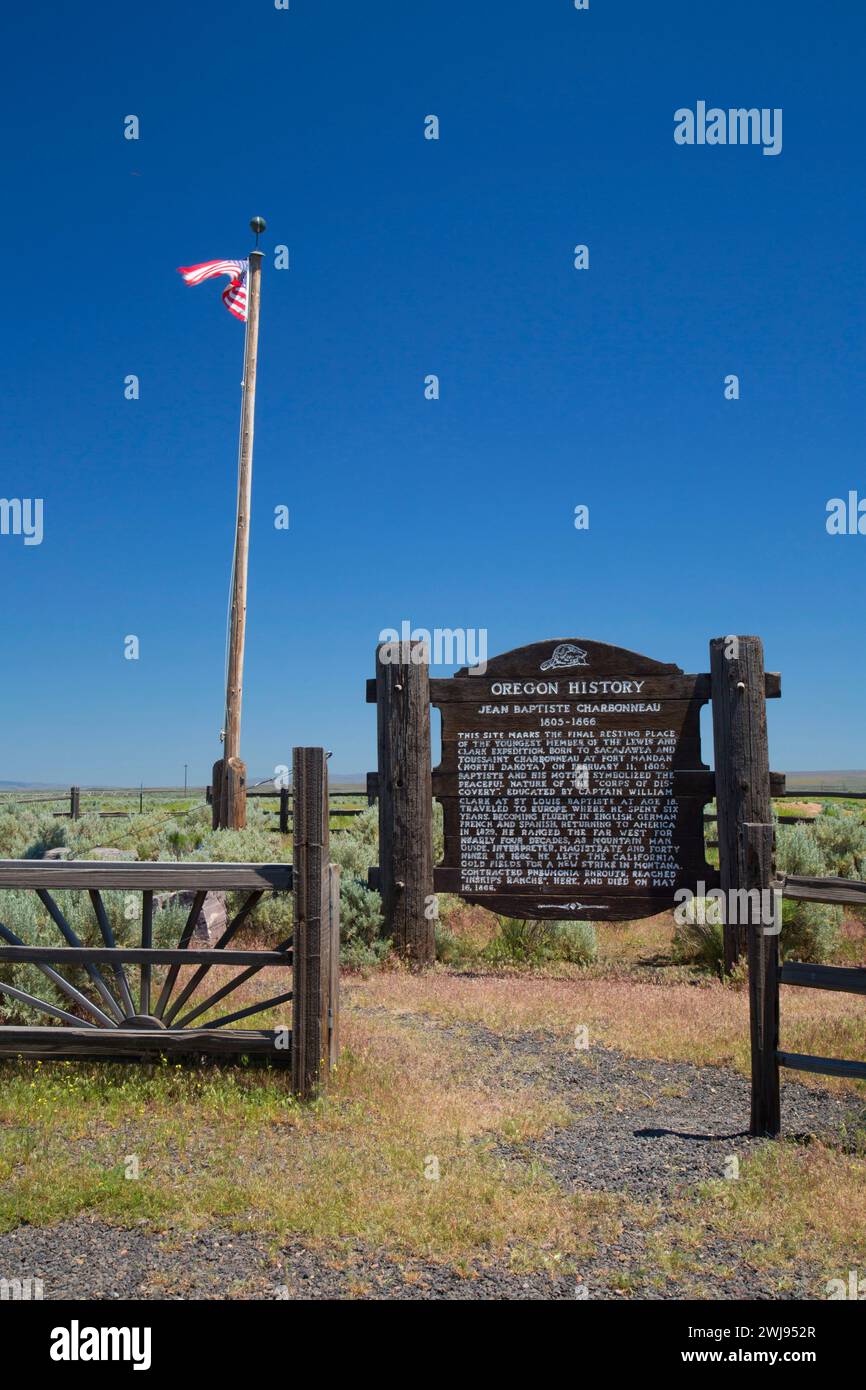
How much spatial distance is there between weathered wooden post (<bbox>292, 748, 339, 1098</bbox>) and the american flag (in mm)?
12925

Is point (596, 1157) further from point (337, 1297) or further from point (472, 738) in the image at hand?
point (472, 738)

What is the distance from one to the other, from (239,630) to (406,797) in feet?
20.0

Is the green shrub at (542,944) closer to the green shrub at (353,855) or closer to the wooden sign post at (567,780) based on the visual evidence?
the wooden sign post at (567,780)

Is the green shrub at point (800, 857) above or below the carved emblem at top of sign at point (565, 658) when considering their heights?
below

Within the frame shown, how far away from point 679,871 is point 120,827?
15420 mm

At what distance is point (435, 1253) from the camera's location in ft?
13.4

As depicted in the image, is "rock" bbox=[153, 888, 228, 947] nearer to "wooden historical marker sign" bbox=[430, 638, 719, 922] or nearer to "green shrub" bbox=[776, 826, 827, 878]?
"wooden historical marker sign" bbox=[430, 638, 719, 922]

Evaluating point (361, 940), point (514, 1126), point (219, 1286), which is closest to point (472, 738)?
point (361, 940)

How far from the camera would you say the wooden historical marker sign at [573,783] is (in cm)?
1088

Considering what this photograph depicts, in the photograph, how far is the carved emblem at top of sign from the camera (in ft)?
36.8

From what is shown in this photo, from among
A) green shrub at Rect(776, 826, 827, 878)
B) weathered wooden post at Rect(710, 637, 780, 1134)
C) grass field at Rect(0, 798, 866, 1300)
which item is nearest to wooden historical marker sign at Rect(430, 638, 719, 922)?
weathered wooden post at Rect(710, 637, 780, 1134)

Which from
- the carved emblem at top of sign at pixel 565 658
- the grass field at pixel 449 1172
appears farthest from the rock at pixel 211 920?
the carved emblem at top of sign at pixel 565 658

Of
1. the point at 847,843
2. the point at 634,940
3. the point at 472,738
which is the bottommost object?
the point at 634,940

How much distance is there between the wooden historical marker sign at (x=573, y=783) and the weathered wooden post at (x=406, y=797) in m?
0.24
